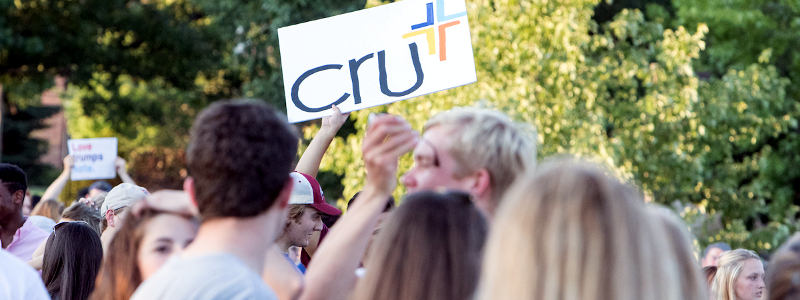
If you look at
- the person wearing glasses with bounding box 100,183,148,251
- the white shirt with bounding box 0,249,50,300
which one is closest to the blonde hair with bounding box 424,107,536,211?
the white shirt with bounding box 0,249,50,300

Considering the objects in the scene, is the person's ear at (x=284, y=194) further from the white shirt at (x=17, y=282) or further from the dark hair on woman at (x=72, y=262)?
the dark hair on woman at (x=72, y=262)

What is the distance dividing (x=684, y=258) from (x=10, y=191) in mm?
4601

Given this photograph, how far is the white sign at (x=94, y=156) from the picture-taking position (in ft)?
29.3

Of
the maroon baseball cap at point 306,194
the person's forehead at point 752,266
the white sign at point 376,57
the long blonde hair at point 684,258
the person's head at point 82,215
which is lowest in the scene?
the person's forehead at point 752,266

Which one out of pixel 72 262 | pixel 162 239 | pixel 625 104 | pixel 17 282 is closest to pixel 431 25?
pixel 72 262

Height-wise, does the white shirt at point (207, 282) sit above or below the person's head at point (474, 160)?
below

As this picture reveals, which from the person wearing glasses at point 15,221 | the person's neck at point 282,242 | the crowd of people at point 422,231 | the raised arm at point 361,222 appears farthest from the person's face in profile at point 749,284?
the person wearing glasses at point 15,221

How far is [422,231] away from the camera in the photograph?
5.76 feet

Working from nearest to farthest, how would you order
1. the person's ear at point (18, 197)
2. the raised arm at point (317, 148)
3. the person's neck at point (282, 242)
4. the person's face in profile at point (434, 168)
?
the person's face in profile at point (434, 168) < the person's neck at point (282, 242) < the raised arm at point (317, 148) < the person's ear at point (18, 197)

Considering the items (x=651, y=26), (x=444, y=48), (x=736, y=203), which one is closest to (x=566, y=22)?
(x=651, y=26)

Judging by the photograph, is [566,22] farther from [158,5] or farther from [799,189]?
[158,5]

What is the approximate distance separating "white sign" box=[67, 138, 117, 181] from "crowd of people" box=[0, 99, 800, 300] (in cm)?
684

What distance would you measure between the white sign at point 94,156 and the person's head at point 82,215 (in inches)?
150

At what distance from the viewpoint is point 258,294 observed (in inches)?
67.0
